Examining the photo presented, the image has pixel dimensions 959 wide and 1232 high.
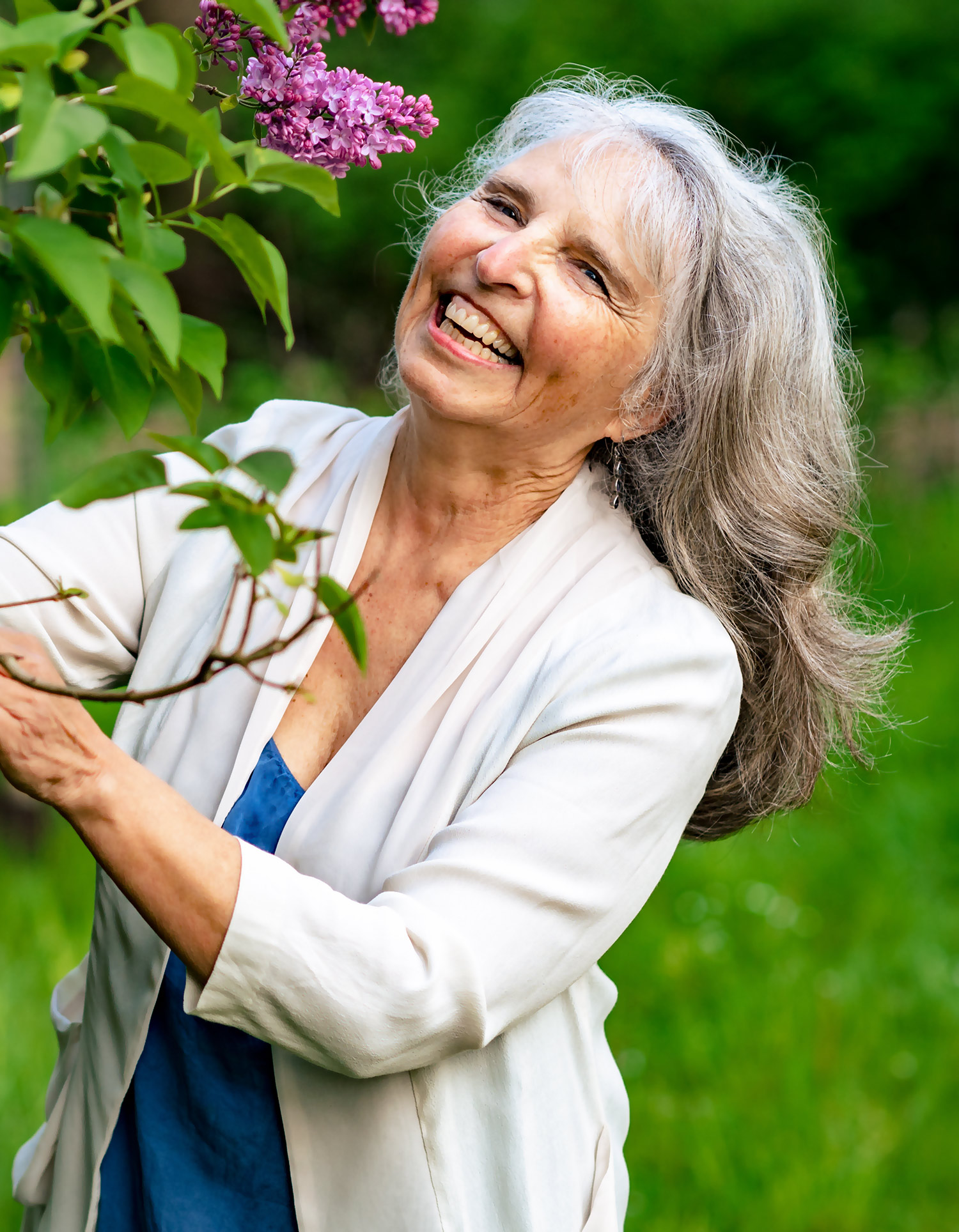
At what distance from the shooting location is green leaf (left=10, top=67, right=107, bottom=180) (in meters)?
0.70

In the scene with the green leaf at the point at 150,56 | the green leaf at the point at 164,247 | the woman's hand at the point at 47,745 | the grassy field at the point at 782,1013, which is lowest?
the grassy field at the point at 782,1013

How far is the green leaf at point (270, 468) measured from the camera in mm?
796

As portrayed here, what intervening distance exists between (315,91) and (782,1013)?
2880 millimetres

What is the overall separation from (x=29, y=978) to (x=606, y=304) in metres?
2.52

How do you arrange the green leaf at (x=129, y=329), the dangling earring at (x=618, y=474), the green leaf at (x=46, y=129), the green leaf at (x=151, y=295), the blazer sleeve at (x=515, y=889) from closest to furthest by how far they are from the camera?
the green leaf at (x=46, y=129) < the green leaf at (x=151, y=295) < the green leaf at (x=129, y=329) < the blazer sleeve at (x=515, y=889) < the dangling earring at (x=618, y=474)

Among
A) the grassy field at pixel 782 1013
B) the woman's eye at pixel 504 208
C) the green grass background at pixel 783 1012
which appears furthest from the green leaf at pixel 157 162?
the grassy field at pixel 782 1013

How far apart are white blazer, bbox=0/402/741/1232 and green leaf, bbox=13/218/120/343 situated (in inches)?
24.3

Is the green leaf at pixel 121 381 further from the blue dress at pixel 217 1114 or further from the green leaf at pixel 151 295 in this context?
the blue dress at pixel 217 1114

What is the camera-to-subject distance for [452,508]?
170 centimetres

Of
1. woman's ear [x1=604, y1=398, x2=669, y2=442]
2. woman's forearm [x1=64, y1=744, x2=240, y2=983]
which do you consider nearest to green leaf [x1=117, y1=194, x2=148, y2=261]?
woman's forearm [x1=64, y1=744, x2=240, y2=983]

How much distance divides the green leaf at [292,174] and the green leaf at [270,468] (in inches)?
6.8

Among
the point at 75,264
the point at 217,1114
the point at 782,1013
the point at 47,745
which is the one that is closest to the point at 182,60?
the point at 75,264

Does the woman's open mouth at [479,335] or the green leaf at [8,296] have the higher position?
the green leaf at [8,296]

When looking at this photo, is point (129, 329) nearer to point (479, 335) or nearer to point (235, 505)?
point (235, 505)
